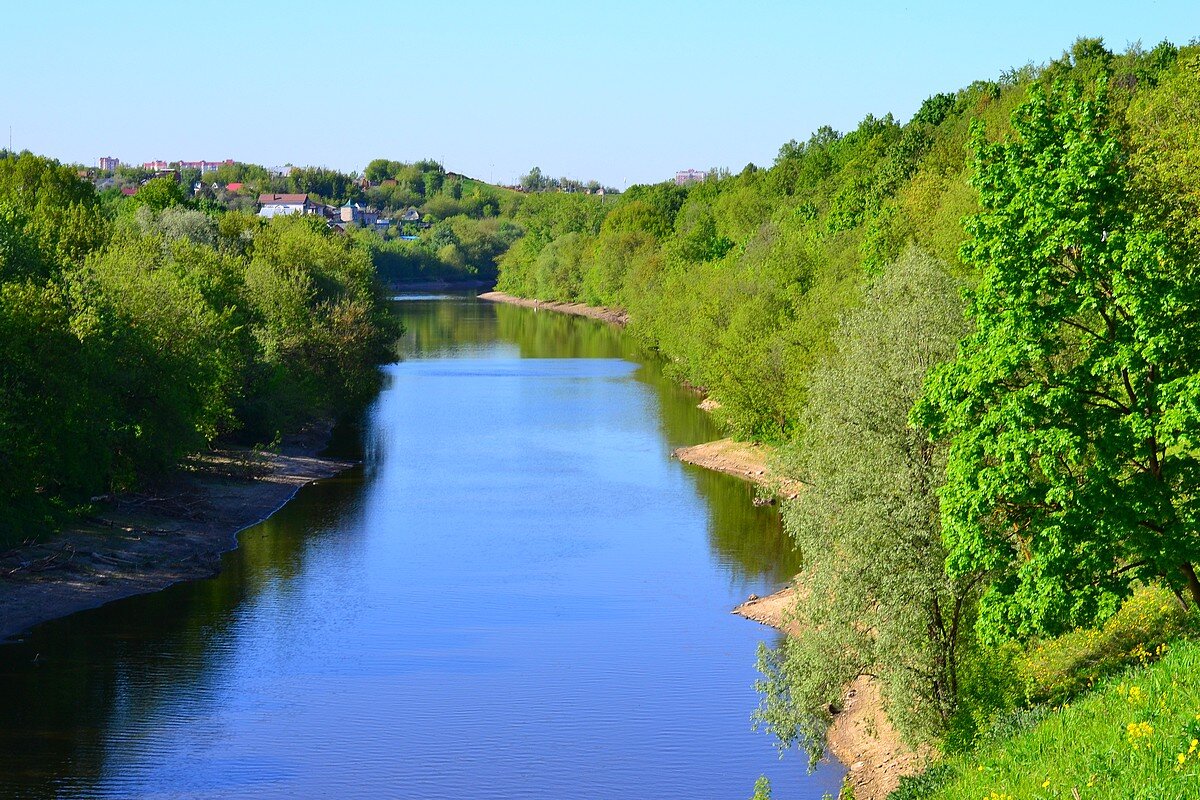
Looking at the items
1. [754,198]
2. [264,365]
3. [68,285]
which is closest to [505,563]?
[68,285]

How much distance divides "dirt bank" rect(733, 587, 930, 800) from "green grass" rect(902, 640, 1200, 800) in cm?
510

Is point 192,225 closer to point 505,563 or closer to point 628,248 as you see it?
point 505,563

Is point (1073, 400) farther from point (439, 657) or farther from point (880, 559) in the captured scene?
point (439, 657)

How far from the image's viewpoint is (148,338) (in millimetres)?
46156

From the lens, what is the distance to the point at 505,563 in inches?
1682

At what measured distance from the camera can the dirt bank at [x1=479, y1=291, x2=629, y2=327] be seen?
142250 mm

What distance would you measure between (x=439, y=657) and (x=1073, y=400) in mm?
19044

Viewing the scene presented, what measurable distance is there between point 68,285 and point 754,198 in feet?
304

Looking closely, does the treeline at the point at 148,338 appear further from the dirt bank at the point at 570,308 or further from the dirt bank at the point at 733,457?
the dirt bank at the point at 570,308

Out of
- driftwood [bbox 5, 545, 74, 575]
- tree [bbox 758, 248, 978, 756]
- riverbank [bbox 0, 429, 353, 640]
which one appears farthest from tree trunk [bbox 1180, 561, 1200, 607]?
driftwood [bbox 5, 545, 74, 575]

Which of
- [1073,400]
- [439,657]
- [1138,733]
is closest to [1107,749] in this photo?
[1138,733]

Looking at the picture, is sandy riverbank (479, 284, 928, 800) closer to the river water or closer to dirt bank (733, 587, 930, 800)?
dirt bank (733, 587, 930, 800)

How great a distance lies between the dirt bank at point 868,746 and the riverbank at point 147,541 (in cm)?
1995

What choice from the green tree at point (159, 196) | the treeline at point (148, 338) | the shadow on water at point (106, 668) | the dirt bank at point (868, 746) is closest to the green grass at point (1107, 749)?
the dirt bank at point (868, 746)
